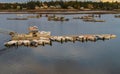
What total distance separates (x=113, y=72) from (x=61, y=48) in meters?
14.4

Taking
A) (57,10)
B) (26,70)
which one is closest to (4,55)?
(26,70)

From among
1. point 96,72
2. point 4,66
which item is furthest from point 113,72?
point 4,66

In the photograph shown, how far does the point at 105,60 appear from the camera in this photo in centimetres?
3756

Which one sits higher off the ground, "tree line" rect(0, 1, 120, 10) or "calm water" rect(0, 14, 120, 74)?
"calm water" rect(0, 14, 120, 74)

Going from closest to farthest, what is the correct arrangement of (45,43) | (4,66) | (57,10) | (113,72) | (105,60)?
(113,72) → (4,66) → (105,60) → (45,43) → (57,10)

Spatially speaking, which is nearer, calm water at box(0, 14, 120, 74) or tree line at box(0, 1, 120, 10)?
calm water at box(0, 14, 120, 74)

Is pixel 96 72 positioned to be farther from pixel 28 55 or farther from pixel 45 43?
pixel 45 43

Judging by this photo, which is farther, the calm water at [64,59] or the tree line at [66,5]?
the tree line at [66,5]

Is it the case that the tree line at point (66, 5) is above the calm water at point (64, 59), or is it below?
below

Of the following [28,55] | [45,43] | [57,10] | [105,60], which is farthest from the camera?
[57,10]

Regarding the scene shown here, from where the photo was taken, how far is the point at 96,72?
32031 mm

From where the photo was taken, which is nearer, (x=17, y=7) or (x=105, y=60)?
(x=105, y=60)

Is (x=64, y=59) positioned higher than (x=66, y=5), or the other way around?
(x=64, y=59)

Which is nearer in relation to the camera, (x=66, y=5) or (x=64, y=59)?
(x=64, y=59)
